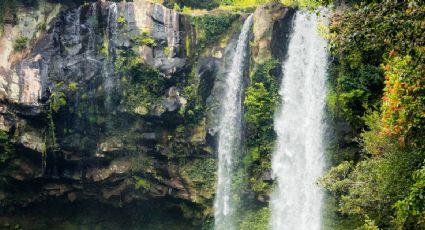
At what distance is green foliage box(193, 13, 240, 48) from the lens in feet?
55.3

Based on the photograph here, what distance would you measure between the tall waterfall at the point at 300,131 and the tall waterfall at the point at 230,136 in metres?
1.53

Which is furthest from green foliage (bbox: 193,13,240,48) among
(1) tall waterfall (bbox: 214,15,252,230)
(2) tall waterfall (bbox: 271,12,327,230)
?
(2) tall waterfall (bbox: 271,12,327,230)

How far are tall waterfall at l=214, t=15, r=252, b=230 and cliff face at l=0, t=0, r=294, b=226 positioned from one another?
1.10 feet

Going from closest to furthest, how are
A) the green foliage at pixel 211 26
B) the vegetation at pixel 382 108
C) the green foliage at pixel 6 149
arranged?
1. the vegetation at pixel 382 108
2. the green foliage at pixel 6 149
3. the green foliage at pixel 211 26

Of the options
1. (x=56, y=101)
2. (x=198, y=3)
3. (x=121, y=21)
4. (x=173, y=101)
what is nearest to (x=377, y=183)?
(x=173, y=101)

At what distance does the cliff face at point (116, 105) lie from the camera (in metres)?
16.0

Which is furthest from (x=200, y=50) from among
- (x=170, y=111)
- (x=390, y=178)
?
(x=390, y=178)

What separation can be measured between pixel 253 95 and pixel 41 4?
8144 mm

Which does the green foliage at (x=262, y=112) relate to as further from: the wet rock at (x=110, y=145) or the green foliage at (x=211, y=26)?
the wet rock at (x=110, y=145)

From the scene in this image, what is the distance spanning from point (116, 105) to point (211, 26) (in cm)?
442

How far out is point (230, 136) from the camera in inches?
645

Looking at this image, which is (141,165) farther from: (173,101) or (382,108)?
(382,108)

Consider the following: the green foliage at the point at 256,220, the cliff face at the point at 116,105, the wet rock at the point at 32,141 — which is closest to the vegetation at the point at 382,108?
the green foliage at the point at 256,220

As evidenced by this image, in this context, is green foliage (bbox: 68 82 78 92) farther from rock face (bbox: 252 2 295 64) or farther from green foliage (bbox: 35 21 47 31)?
rock face (bbox: 252 2 295 64)
